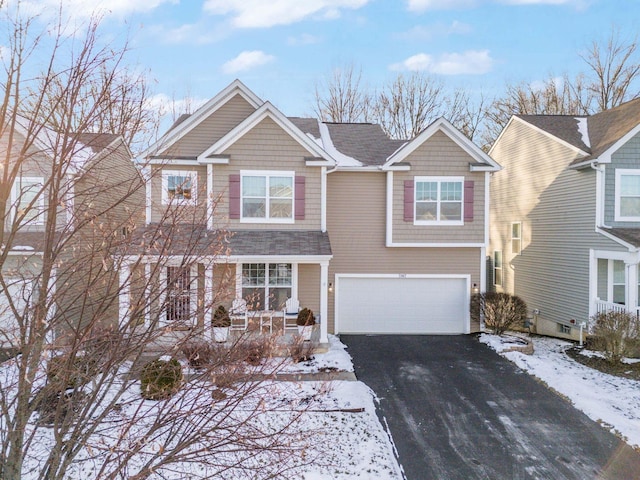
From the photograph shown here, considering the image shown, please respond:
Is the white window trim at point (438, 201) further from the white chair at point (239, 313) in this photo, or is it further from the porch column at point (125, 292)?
the porch column at point (125, 292)

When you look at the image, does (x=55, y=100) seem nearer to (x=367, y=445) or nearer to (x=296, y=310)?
(x=367, y=445)

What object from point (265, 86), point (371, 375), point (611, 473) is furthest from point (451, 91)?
point (611, 473)

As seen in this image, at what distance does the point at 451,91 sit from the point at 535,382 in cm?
2438

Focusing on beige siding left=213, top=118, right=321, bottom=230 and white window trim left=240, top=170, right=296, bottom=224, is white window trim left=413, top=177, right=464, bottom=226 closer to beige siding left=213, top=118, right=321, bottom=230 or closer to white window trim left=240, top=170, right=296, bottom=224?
beige siding left=213, top=118, right=321, bottom=230

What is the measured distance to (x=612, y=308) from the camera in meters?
11.7

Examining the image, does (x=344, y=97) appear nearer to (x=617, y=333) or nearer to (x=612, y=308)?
(x=612, y=308)

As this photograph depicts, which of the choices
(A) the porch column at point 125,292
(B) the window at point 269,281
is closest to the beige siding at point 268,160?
(B) the window at point 269,281

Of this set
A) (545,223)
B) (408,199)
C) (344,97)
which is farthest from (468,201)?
(344,97)

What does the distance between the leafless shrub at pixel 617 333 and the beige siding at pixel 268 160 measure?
27.0 ft

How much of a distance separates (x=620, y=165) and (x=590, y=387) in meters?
7.14

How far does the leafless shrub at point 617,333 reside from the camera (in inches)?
398

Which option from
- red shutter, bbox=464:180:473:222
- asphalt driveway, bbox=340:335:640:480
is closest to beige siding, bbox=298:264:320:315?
asphalt driveway, bbox=340:335:640:480

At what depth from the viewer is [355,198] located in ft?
44.2

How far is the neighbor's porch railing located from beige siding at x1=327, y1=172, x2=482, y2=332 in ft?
11.3
